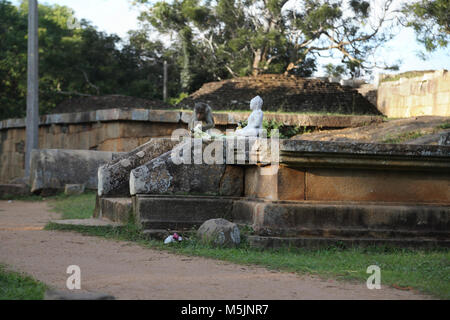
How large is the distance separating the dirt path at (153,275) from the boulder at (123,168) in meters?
1.89

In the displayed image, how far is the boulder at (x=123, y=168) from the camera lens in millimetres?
8148

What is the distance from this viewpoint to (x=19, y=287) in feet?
12.2

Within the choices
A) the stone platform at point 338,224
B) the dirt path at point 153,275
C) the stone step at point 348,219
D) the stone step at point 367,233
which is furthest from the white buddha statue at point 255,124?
the dirt path at point 153,275

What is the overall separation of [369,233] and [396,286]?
1882 millimetres

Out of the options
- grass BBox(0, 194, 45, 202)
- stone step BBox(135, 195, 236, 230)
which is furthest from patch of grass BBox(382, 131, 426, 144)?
grass BBox(0, 194, 45, 202)

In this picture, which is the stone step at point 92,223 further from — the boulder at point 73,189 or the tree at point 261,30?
the tree at point 261,30

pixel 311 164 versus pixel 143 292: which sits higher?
pixel 311 164

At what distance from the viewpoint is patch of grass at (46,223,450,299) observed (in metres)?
4.29

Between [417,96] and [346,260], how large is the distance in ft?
40.5

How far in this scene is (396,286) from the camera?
4082mm

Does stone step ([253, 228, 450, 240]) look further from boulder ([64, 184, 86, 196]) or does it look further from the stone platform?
boulder ([64, 184, 86, 196])

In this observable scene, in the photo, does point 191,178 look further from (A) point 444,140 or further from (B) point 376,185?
(A) point 444,140

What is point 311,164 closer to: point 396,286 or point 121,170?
point 396,286
